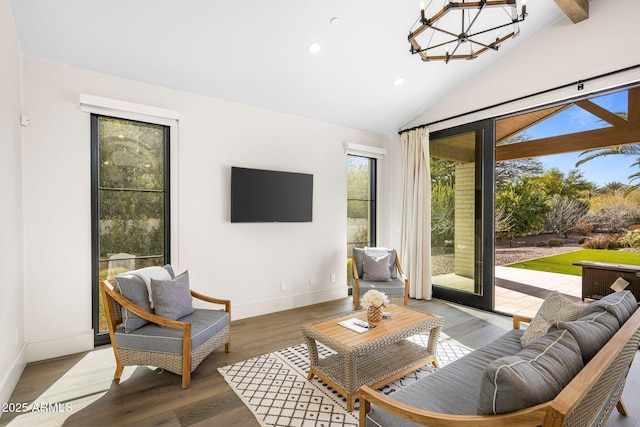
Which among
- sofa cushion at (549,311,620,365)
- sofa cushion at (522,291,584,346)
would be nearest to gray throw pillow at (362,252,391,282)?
sofa cushion at (522,291,584,346)

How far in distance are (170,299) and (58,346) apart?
4.36ft

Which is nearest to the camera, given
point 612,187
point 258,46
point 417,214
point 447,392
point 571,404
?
point 571,404

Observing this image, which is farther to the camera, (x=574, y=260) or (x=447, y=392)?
(x=574, y=260)

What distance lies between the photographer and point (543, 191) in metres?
4.90

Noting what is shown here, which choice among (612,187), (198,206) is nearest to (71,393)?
(198,206)

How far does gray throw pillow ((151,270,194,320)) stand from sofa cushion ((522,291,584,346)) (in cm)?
271

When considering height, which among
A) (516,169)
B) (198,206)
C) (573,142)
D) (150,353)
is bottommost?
(150,353)

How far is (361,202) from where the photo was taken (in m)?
5.35

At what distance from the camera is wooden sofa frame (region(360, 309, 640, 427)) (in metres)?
1.00

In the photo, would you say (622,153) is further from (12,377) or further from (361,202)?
(12,377)

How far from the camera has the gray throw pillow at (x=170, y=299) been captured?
259 cm

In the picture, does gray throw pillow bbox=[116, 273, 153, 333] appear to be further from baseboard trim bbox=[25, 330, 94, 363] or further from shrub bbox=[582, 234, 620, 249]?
shrub bbox=[582, 234, 620, 249]

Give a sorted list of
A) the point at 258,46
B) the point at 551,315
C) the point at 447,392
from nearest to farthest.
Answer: the point at 447,392 → the point at 551,315 → the point at 258,46

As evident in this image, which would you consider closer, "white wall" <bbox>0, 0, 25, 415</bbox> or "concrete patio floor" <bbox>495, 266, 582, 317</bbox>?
"white wall" <bbox>0, 0, 25, 415</bbox>
